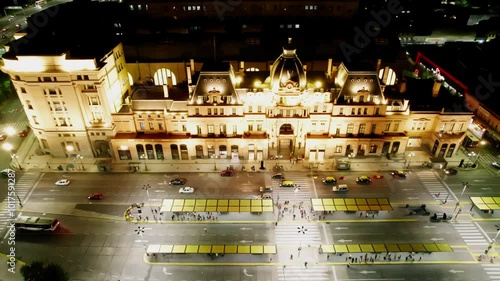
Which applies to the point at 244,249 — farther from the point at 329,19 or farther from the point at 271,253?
the point at 329,19

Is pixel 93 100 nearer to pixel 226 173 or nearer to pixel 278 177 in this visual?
pixel 226 173

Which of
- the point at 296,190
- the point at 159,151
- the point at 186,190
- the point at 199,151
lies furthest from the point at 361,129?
the point at 159,151

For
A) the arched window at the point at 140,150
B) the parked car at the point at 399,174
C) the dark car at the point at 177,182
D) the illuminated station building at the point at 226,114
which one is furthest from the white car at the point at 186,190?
the parked car at the point at 399,174

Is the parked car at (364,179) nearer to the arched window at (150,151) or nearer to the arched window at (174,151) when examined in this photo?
the arched window at (174,151)

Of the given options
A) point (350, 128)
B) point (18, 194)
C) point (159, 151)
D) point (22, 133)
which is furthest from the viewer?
point (22, 133)

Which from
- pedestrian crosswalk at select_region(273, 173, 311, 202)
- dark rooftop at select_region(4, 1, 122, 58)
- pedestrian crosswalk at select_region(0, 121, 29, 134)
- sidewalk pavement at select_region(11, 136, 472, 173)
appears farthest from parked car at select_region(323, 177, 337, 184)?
pedestrian crosswalk at select_region(0, 121, 29, 134)

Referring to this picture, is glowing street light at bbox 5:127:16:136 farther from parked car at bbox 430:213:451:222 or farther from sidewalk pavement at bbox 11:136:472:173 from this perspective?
parked car at bbox 430:213:451:222
